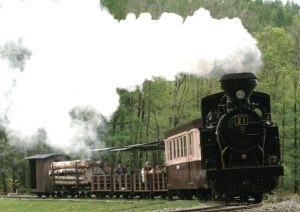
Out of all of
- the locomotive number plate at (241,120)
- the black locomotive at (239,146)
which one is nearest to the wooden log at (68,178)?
the black locomotive at (239,146)

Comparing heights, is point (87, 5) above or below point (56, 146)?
above

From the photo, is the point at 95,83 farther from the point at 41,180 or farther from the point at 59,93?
the point at 41,180

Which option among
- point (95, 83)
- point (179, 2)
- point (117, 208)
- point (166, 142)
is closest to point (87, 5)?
point (95, 83)

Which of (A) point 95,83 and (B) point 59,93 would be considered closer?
(A) point 95,83

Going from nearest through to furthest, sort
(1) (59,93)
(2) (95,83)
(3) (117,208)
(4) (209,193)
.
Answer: (4) (209,193) → (3) (117,208) → (2) (95,83) → (1) (59,93)

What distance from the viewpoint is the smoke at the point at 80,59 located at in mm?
21047

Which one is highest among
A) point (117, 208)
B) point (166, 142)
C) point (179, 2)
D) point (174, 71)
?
point (179, 2)

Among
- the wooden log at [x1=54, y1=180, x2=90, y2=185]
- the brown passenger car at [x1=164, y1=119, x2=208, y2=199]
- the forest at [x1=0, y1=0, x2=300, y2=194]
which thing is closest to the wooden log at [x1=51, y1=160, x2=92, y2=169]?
the wooden log at [x1=54, y1=180, x2=90, y2=185]

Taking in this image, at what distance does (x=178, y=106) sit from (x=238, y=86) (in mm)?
31490

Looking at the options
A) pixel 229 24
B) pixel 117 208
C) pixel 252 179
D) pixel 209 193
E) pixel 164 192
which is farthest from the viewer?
pixel 164 192

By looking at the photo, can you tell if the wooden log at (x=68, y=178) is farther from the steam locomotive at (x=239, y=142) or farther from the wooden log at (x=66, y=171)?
the steam locomotive at (x=239, y=142)

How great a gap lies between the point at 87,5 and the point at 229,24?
1099 cm

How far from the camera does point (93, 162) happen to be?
3300 cm

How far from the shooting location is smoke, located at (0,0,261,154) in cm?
2105
